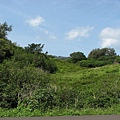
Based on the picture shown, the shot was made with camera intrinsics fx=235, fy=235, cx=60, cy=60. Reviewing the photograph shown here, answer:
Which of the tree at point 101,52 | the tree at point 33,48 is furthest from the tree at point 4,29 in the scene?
the tree at point 101,52

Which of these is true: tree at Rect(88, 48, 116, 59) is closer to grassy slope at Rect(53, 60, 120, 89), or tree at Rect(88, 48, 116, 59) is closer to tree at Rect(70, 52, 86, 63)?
tree at Rect(70, 52, 86, 63)

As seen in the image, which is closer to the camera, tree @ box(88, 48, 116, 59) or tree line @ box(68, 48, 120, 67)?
tree line @ box(68, 48, 120, 67)

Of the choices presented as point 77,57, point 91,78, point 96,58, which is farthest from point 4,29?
point 96,58

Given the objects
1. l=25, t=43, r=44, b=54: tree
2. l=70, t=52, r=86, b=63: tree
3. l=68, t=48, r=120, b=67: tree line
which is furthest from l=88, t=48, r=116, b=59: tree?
l=25, t=43, r=44, b=54: tree

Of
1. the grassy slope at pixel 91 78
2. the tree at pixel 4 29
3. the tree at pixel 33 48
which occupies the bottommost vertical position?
the grassy slope at pixel 91 78

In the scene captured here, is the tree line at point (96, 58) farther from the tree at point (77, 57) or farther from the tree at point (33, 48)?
the tree at point (33, 48)

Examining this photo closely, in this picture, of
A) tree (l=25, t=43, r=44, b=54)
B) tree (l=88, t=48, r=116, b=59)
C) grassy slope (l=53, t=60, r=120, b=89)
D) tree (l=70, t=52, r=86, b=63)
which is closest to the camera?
grassy slope (l=53, t=60, r=120, b=89)

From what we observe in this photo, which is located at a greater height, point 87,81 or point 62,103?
point 87,81

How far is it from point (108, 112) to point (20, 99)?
3.40m

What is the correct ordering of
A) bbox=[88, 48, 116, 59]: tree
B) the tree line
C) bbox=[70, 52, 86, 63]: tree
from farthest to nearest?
bbox=[88, 48, 116, 59]: tree → bbox=[70, 52, 86, 63]: tree → the tree line

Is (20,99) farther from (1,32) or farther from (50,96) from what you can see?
(1,32)

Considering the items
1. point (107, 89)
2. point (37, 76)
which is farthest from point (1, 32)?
point (107, 89)

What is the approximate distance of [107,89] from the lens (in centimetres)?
1098

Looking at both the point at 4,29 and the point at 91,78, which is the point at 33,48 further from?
the point at 91,78
